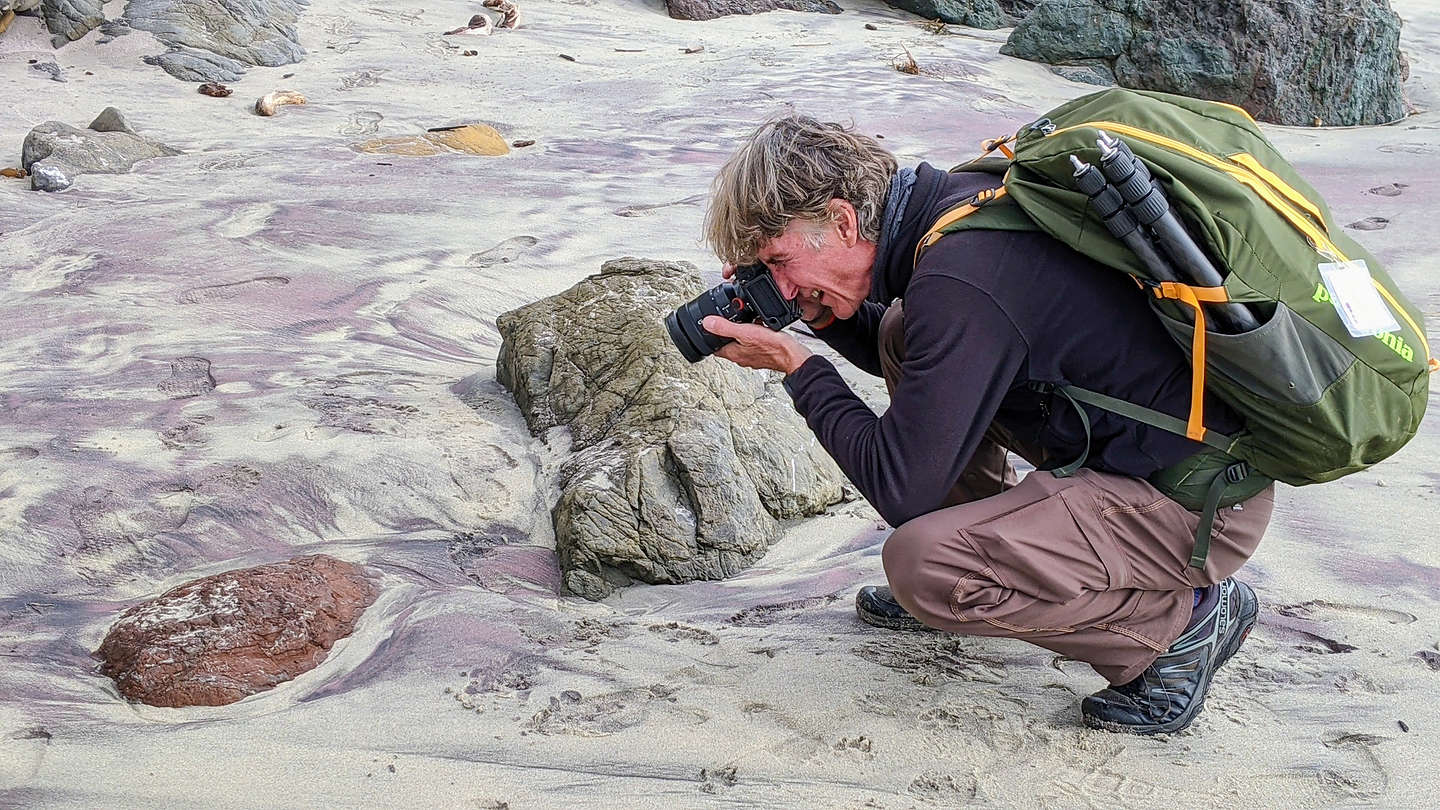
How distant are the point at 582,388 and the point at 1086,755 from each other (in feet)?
5.96

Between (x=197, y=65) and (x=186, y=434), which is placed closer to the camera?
(x=186, y=434)

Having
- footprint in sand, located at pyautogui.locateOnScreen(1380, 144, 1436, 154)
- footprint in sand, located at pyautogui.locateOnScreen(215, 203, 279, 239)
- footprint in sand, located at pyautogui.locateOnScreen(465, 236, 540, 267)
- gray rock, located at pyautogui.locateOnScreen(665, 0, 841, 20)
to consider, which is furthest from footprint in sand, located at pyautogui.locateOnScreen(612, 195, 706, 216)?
gray rock, located at pyautogui.locateOnScreen(665, 0, 841, 20)

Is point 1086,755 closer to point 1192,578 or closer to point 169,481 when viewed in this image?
point 1192,578

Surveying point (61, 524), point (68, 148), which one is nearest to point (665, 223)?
point (68, 148)

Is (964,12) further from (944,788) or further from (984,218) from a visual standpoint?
(944,788)

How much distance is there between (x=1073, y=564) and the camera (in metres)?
2.14

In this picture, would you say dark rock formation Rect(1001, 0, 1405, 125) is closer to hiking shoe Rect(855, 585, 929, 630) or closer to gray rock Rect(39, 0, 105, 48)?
hiking shoe Rect(855, 585, 929, 630)

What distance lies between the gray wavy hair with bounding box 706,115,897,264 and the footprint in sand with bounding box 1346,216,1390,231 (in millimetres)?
4574

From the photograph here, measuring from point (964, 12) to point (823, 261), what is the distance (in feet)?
32.0

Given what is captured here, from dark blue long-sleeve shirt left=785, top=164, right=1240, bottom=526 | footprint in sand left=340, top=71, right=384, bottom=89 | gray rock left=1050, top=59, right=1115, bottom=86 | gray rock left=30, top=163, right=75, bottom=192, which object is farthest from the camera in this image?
gray rock left=1050, top=59, right=1115, bottom=86

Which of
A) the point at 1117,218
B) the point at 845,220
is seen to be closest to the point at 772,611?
the point at 845,220

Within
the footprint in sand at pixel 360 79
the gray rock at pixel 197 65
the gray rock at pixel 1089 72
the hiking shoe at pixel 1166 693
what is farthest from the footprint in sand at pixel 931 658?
the gray rock at pixel 1089 72

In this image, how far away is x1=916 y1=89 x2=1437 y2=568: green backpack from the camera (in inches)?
73.5

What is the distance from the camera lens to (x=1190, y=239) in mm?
1849
